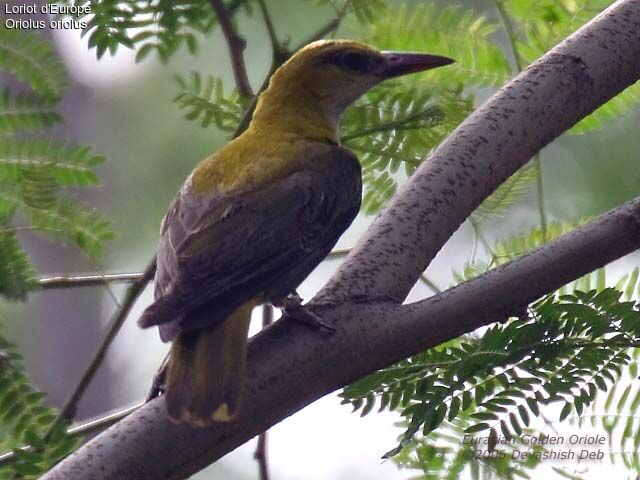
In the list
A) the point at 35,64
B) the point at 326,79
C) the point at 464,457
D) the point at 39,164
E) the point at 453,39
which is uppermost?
the point at 326,79

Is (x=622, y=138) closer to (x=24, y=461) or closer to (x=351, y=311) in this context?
(x=351, y=311)

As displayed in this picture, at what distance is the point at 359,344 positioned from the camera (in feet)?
8.73

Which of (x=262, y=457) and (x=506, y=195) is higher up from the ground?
(x=506, y=195)

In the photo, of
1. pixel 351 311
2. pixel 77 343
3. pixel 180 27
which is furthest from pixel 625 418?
pixel 77 343

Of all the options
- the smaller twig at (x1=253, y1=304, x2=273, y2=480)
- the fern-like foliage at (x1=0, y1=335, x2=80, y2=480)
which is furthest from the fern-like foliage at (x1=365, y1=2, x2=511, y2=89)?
the fern-like foliage at (x1=0, y1=335, x2=80, y2=480)

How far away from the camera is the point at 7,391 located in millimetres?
2943

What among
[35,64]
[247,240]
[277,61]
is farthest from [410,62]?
[35,64]

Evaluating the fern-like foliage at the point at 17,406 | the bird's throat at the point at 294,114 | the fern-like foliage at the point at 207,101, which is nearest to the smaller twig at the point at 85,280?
the fern-like foliage at the point at 17,406

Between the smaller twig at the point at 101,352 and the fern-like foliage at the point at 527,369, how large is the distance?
738mm

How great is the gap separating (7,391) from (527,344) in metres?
1.34

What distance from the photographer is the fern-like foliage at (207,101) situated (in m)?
3.44

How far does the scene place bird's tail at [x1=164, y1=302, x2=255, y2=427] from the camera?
252cm

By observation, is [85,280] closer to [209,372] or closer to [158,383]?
[158,383]

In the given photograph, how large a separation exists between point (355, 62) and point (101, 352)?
62.6 inches
